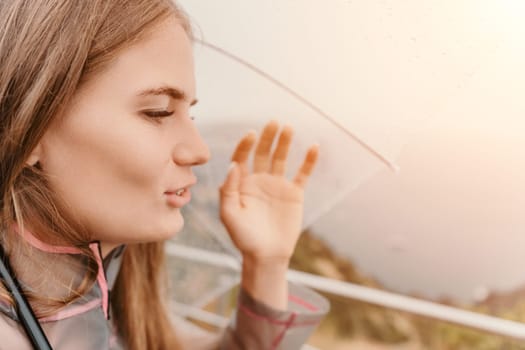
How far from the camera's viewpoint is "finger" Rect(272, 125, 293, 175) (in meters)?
1.00

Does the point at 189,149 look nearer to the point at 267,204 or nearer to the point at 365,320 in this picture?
the point at 267,204

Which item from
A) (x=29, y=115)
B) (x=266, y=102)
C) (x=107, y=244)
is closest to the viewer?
(x=29, y=115)

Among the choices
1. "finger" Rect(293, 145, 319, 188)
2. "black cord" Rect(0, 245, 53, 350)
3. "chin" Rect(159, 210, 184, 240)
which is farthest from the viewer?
"finger" Rect(293, 145, 319, 188)

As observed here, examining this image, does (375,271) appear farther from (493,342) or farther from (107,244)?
(107,244)

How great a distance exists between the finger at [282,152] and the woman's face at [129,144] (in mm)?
183

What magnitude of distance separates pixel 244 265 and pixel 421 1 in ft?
1.74

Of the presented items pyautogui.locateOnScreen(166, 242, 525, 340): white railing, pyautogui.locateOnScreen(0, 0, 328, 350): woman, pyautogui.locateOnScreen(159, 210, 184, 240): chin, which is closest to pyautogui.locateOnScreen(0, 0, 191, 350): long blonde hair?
pyautogui.locateOnScreen(0, 0, 328, 350): woman

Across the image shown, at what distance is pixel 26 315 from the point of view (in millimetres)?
774

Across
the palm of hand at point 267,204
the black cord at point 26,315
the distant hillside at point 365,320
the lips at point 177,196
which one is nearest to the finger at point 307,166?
the palm of hand at point 267,204

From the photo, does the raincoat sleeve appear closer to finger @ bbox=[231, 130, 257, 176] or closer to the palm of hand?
the palm of hand

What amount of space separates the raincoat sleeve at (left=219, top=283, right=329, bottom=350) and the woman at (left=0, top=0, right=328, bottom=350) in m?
0.24

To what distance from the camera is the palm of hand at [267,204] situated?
100cm

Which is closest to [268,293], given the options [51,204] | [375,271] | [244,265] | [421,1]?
[244,265]

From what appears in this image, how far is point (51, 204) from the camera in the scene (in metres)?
0.83
